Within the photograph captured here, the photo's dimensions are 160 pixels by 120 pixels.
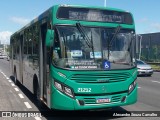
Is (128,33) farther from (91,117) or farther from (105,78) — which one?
(91,117)

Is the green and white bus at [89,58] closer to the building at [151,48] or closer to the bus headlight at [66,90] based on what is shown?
the bus headlight at [66,90]

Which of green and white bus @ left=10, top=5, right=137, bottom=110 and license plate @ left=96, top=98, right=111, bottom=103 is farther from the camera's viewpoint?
license plate @ left=96, top=98, right=111, bottom=103

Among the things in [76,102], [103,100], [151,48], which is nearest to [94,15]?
[103,100]

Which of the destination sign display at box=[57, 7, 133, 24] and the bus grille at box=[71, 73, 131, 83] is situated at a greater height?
the destination sign display at box=[57, 7, 133, 24]

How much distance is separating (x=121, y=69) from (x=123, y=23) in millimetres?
1339

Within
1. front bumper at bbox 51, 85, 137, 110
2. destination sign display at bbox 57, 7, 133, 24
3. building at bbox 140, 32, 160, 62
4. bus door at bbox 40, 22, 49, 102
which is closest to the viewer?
front bumper at bbox 51, 85, 137, 110

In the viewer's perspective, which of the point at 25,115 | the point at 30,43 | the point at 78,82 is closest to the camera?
the point at 78,82

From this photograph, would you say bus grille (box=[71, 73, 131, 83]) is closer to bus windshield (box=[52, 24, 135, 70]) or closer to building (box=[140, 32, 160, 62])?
bus windshield (box=[52, 24, 135, 70])

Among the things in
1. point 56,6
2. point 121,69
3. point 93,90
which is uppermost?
point 56,6

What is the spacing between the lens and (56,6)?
8.00 m

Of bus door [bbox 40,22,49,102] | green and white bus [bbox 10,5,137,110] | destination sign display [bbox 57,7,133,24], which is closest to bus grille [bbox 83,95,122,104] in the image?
green and white bus [bbox 10,5,137,110]

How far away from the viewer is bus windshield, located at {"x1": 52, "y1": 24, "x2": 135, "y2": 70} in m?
7.68

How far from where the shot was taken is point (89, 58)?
773 centimetres

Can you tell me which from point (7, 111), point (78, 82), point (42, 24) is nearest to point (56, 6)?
point (42, 24)
